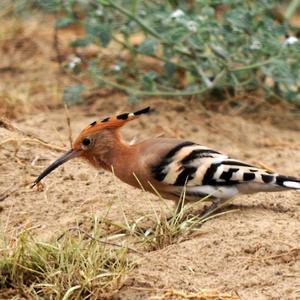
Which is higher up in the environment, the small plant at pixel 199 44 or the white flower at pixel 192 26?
the white flower at pixel 192 26

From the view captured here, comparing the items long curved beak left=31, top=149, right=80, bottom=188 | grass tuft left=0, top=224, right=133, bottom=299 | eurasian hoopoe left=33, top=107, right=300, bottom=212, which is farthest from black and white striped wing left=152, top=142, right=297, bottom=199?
grass tuft left=0, top=224, right=133, bottom=299

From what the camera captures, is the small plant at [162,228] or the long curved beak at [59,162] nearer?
the small plant at [162,228]

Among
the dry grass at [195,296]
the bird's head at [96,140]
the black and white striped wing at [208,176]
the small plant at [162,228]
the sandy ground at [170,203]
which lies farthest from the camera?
the bird's head at [96,140]

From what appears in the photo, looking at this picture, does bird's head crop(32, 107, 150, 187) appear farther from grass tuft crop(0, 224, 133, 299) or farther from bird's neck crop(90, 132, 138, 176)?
grass tuft crop(0, 224, 133, 299)

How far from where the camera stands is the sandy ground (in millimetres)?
3400

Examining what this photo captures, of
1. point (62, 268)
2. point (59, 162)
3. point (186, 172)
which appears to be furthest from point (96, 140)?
point (62, 268)

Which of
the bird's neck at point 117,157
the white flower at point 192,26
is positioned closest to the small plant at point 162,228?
the bird's neck at point 117,157

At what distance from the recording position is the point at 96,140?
4230 millimetres

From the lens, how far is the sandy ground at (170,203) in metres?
3.40

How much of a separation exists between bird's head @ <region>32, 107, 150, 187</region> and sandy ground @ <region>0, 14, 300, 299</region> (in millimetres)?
214

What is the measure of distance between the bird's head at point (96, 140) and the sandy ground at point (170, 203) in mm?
214

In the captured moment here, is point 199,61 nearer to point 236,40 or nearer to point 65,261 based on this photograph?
point 236,40

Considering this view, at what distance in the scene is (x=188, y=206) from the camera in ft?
13.1

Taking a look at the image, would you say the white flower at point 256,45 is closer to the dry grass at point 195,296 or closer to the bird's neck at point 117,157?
the bird's neck at point 117,157
